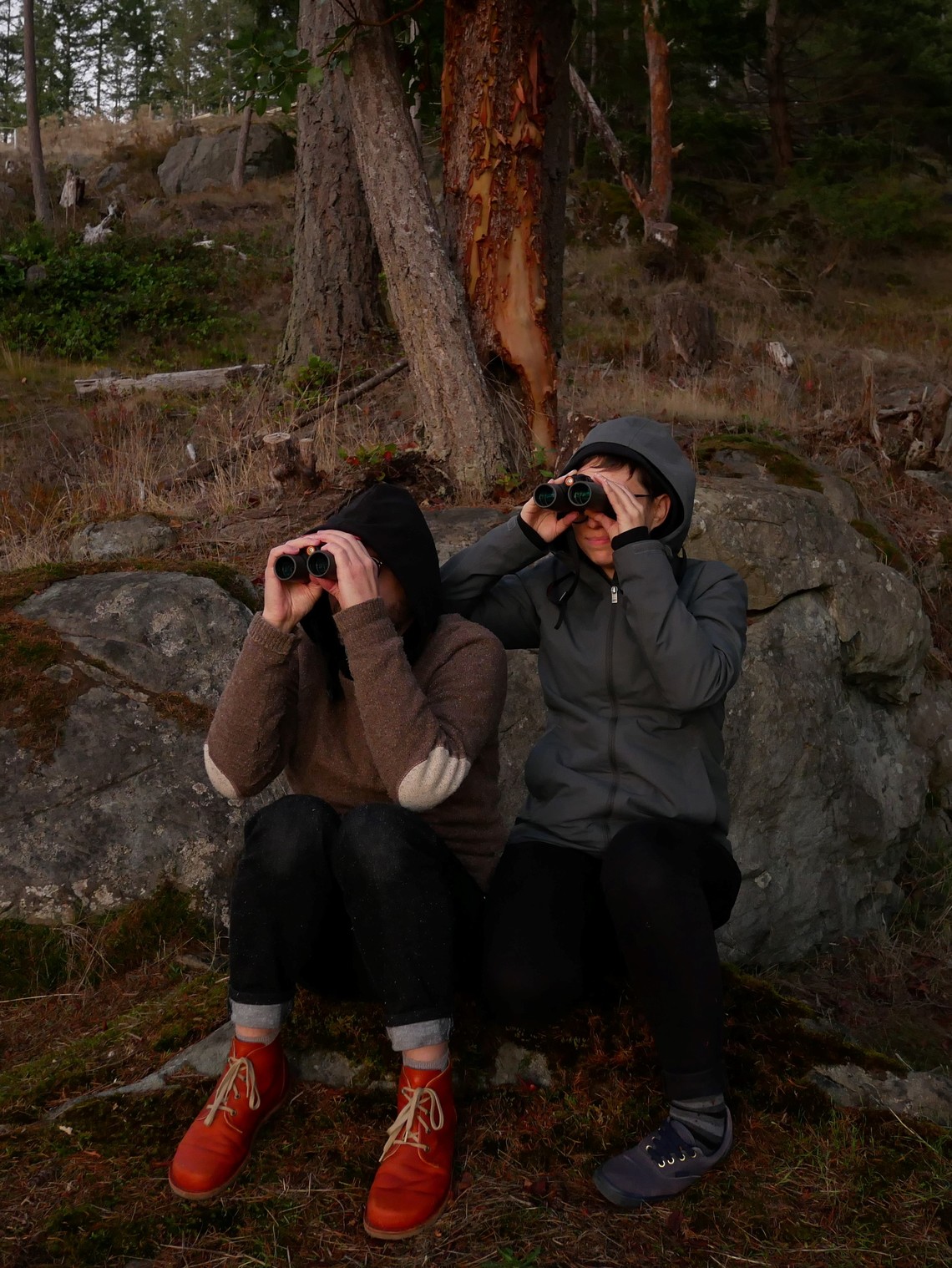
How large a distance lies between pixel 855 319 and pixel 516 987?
1522 cm

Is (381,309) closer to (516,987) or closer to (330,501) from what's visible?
(330,501)

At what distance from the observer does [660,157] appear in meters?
16.8

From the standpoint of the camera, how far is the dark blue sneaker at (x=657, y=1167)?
2.08 meters

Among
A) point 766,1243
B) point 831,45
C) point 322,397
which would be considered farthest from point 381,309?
point 831,45

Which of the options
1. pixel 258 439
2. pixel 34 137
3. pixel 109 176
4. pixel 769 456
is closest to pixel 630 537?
pixel 769 456

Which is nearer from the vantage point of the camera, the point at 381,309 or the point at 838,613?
the point at 838,613

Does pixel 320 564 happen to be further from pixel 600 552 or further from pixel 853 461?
pixel 853 461

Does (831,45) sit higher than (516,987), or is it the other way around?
(831,45)

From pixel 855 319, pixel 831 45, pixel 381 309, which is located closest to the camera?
pixel 381 309

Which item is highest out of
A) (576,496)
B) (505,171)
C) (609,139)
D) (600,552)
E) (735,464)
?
(609,139)

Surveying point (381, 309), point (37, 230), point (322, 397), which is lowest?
point (322, 397)

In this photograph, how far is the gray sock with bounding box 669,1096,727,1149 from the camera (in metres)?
2.15

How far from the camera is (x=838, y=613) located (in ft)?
15.3

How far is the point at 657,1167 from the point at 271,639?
1.32 m
